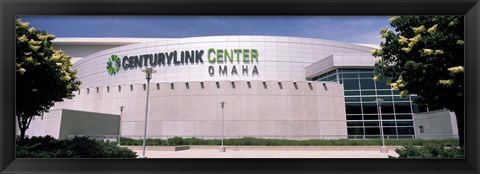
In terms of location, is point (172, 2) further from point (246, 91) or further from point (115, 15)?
point (246, 91)

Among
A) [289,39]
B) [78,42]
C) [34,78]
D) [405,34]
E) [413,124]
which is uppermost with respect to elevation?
[78,42]

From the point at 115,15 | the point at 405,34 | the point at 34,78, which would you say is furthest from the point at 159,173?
the point at 405,34

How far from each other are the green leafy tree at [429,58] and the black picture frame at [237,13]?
3.69 m

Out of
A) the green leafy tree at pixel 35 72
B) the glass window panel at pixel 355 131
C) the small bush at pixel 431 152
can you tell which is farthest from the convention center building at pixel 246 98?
the small bush at pixel 431 152

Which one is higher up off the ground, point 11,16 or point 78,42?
point 78,42

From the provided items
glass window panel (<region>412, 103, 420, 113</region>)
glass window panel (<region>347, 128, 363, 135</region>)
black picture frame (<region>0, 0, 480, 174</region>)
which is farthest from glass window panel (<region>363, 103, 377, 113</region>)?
black picture frame (<region>0, 0, 480, 174</region>)

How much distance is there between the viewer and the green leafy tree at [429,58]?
27.5 ft

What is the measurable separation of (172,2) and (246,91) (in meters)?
22.9

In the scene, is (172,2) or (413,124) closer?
(172,2)

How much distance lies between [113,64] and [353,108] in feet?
79.0

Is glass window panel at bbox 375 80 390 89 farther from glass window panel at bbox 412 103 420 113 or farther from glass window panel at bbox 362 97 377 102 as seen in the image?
glass window panel at bbox 412 103 420 113

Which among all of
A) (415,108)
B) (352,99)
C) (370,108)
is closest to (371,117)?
(370,108)

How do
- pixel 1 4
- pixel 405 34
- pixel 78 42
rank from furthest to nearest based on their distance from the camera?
1. pixel 78 42
2. pixel 405 34
3. pixel 1 4

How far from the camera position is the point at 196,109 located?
90.4ft
